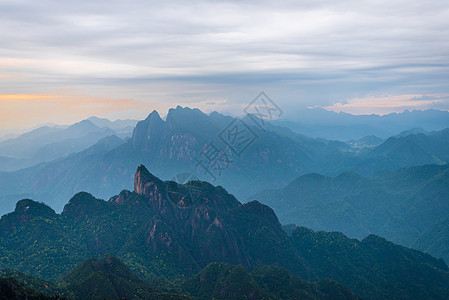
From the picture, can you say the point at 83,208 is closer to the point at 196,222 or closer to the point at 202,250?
the point at 196,222

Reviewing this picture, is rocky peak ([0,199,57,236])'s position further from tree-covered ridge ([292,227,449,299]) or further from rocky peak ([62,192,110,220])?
tree-covered ridge ([292,227,449,299])

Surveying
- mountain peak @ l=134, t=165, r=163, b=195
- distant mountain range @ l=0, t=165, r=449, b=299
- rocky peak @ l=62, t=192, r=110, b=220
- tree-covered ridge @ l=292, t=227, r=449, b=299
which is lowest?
tree-covered ridge @ l=292, t=227, r=449, b=299

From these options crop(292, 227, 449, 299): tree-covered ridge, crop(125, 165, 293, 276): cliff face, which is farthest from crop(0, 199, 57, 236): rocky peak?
crop(292, 227, 449, 299): tree-covered ridge

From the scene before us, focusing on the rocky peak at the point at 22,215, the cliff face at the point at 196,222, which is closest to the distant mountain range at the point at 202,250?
the rocky peak at the point at 22,215

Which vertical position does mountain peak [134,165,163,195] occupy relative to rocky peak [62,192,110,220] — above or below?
above

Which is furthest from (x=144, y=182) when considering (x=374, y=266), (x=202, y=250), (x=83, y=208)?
(x=374, y=266)

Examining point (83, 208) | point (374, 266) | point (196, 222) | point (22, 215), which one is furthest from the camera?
point (83, 208)

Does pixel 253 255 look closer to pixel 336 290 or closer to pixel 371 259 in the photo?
pixel 336 290

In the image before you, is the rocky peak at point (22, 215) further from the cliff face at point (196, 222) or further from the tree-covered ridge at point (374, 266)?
the tree-covered ridge at point (374, 266)
